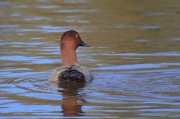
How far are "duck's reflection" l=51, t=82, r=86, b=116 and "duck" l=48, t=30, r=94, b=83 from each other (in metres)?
0.11

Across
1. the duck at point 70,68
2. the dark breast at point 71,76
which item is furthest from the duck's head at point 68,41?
the dark breast at point 71,76

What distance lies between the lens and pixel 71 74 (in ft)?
37.8

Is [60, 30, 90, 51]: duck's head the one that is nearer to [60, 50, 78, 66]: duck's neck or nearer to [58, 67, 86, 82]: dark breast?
[60, 50, 78, 66]: duck's neck

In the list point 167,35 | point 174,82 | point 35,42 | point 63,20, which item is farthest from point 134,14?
point 174,82

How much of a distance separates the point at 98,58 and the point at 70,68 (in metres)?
2.91

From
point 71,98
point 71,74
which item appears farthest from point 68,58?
point 71,98

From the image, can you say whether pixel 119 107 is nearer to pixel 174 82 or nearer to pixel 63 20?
pixel 174 82

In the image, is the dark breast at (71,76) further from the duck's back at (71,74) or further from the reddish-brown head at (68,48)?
the reddish-brown head at (68,48)

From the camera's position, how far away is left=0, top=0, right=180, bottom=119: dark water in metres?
9.63

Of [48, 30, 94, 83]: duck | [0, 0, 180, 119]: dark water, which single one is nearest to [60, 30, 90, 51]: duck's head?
[48, 30, 94, 83]: duck

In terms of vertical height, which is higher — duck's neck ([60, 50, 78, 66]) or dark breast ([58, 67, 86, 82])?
duck's neck ([60, 50, 78, 66])

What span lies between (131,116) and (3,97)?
269 centimetres

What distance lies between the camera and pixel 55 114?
9086mm

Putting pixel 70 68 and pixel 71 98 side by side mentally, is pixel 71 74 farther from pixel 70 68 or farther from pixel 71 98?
pixel 71 98
